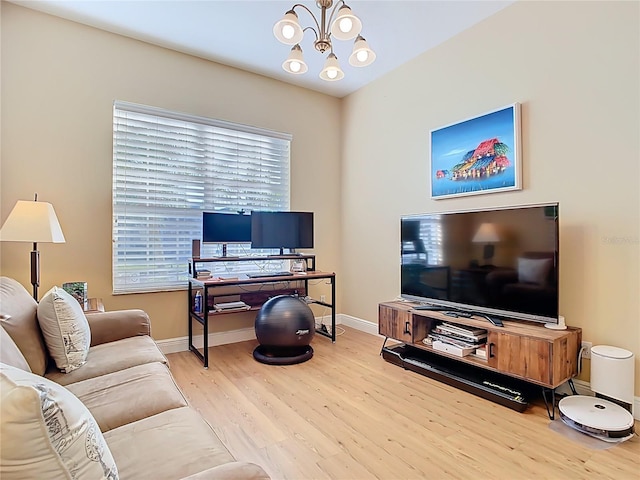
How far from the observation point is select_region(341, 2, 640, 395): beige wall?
2234mm

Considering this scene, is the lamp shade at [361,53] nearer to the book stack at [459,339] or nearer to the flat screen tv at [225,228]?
the flat screen tv at [225,228]

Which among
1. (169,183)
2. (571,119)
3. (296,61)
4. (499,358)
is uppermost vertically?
(296,61)

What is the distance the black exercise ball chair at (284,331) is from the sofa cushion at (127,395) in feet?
4.51

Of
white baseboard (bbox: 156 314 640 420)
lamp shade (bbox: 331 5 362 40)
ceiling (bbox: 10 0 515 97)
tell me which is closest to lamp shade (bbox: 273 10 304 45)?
lamp shade (bbox: 331 5 362 40)

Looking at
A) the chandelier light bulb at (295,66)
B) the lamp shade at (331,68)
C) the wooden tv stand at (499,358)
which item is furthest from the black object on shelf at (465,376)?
the chandelier light bulb at (295,66)

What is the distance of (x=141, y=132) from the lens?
3.30 m

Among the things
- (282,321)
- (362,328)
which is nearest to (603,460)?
(282,321)

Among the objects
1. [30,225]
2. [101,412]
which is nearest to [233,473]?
[101,412]

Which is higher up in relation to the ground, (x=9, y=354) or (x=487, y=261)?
(x=487, y=261)

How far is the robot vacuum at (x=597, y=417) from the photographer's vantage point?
1956 millimetres

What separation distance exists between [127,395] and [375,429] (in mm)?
1369

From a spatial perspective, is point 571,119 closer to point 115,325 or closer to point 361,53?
point 361,53

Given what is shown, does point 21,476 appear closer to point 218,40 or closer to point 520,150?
point 520,150

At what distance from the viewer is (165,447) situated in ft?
3.80
